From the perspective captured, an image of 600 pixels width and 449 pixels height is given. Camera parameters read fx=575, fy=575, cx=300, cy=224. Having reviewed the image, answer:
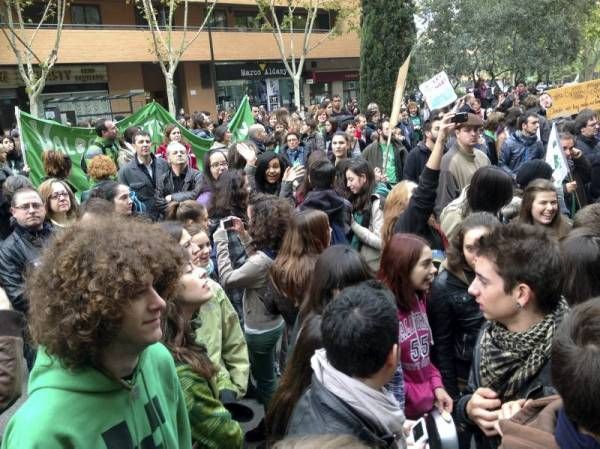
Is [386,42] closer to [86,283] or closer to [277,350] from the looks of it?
[277,350]

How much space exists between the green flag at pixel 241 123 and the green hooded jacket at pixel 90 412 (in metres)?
9.18

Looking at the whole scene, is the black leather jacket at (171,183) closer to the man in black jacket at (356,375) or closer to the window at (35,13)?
the man in black jacket at (356,375)

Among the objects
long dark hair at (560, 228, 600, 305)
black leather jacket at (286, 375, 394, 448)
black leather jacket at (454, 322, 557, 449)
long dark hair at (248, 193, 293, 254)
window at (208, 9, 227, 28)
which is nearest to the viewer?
black leather jacket at (286, 375, 394, 448)

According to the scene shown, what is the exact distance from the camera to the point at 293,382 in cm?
239

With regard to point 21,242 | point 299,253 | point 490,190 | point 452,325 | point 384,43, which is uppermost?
point 384,43

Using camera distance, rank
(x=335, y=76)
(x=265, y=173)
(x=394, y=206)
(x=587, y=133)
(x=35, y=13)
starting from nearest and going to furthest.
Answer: (x=394, y=206) < (x=265, y=173) < (x=587, y=133) < (x=35, y=13) < (x=335, y=76)

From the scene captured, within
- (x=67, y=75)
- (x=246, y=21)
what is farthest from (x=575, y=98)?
(x=246, y=21)

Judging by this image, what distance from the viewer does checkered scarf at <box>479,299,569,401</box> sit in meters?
2.10

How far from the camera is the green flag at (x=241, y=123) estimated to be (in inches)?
428

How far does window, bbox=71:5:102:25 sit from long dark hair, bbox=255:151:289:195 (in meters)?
26.2

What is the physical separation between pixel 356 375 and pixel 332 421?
198 millimetres

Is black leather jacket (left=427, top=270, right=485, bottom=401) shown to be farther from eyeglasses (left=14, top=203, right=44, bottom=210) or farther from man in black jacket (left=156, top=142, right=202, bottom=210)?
man in black jacket (left=156, top=142, right=202, bottom=210)

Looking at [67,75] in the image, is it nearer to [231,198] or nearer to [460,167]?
[231,198]

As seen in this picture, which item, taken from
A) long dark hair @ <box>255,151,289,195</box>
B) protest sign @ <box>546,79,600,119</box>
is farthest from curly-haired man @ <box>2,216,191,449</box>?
protest sign @ <box>546,79,600,119</box>
